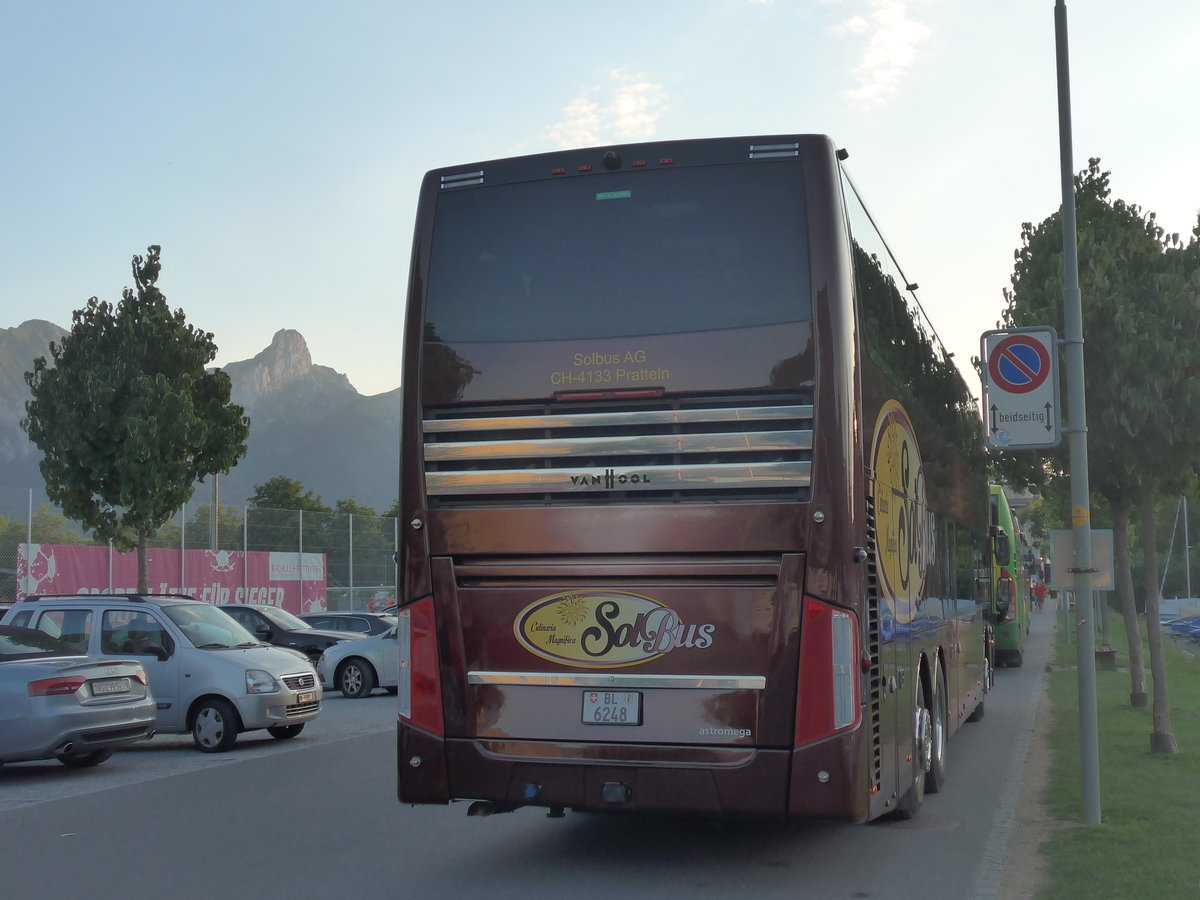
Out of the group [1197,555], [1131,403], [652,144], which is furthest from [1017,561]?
[1197,555]

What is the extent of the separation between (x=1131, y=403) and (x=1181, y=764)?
11.6 ft

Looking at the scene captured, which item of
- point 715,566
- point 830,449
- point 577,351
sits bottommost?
point 715,566

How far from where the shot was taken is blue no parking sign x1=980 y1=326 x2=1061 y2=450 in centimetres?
1066

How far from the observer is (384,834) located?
9867 millimetres

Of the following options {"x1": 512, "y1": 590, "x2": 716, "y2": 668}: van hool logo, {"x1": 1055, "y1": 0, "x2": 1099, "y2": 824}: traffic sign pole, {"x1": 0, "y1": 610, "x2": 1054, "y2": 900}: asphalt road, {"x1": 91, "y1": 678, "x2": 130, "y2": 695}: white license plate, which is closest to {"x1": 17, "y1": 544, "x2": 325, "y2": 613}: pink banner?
{"x1": 91, "y1": 678, "x2": 130, "y2": 695}: white license plate

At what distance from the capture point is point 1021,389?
10.8 m

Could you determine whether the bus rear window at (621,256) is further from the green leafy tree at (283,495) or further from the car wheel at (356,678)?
the green leafy tree at (283,495)

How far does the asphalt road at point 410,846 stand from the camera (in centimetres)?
805

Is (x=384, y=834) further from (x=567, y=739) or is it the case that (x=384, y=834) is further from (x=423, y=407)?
(x=423, y=407)

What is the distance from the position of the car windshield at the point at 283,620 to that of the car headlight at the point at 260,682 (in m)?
10.2

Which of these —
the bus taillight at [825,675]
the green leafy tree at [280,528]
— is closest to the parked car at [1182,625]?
the green leafy tree at [280,528]

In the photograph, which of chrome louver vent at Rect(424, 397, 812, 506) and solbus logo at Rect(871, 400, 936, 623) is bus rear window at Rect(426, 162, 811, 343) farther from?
solbus logo at Rect(871, 400, 936, 623)

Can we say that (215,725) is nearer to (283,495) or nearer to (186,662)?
(186,662)

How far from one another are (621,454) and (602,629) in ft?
3.30
